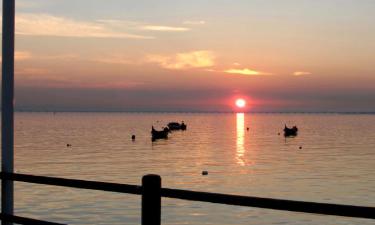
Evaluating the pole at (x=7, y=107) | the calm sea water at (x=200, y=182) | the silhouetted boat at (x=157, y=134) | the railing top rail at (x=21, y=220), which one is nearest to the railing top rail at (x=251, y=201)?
the railing top rail at (x=21, y=220)

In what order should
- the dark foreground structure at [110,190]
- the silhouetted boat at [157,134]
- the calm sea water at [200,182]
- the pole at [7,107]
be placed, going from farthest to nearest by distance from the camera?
the silhouetted boat at [157,134] < the calm sea water at [200,182] < the pole at [7,107] < the dark foreground structure at [110,190]

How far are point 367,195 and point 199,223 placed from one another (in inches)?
679

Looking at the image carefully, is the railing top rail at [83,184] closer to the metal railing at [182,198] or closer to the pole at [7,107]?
the metal railing at [182,198]

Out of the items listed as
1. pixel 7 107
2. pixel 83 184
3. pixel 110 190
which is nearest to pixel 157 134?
pixel 7 107

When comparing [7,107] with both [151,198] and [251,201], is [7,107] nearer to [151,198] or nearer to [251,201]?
[151,198]

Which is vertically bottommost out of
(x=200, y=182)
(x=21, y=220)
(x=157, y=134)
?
(x=200, y=182)

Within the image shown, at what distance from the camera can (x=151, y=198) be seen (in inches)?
239

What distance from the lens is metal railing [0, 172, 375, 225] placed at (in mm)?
4809

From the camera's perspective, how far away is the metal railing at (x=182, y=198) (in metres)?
4.81

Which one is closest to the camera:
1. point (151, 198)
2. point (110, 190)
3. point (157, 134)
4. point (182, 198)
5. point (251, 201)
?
point (251, 201)

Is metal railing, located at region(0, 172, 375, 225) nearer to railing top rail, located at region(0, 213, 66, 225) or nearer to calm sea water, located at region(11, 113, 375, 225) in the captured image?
railing top rail, located at region(0, 213, 66, 225)

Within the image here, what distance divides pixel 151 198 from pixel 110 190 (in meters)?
0.58

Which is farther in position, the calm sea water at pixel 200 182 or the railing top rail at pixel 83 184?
the calm sea water at pixel 200 182

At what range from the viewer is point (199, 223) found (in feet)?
97.9
